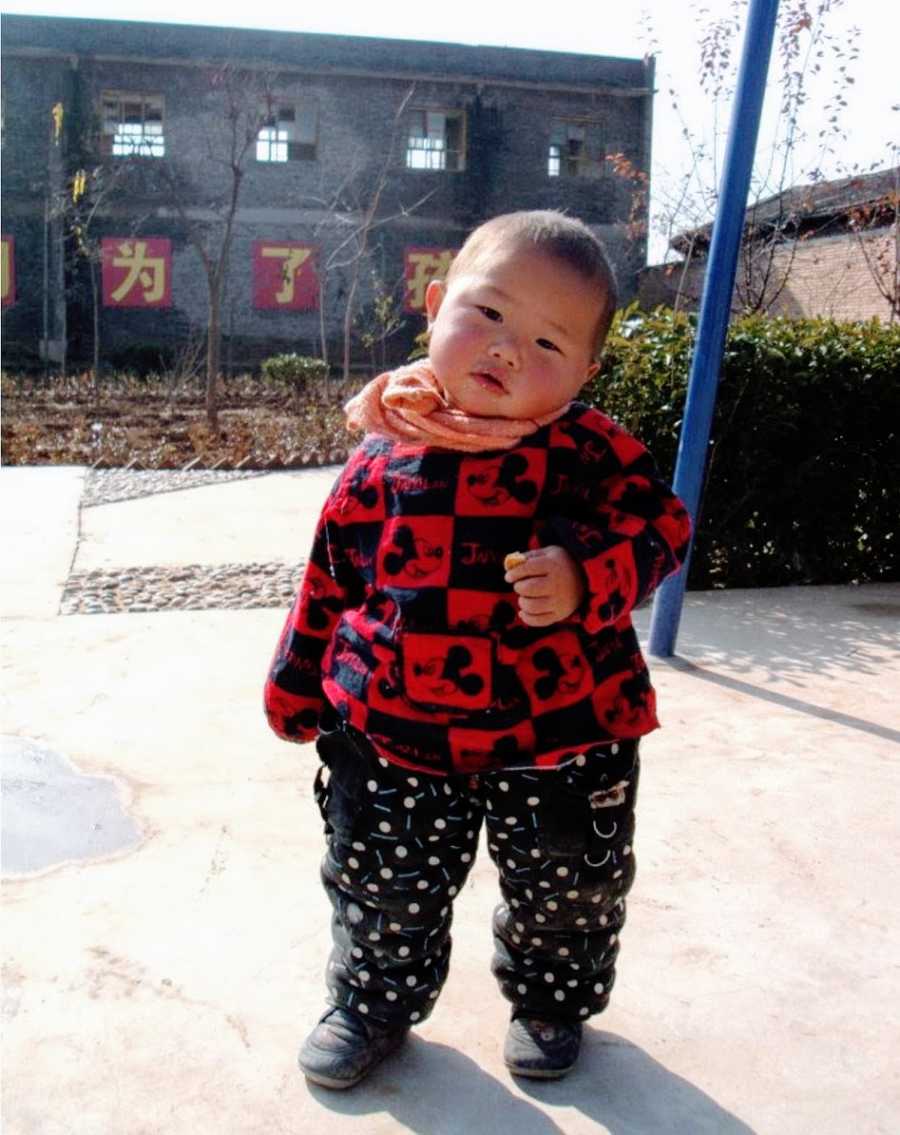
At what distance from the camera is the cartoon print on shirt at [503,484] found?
1.66 meters

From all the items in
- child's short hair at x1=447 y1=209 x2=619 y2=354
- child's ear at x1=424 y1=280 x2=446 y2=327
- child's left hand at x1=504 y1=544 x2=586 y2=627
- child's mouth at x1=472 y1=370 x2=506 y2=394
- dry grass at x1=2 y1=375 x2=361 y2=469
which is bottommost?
dry grass at x1=2 y1=375 x2=361 y2=469

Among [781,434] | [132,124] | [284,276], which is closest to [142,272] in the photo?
[284,276]

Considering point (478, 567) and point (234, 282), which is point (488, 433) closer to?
point (478, 567)

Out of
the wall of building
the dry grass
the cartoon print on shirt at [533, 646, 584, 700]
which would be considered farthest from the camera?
the wall of building

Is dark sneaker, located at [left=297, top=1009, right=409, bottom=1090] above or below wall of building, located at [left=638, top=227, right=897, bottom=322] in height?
below

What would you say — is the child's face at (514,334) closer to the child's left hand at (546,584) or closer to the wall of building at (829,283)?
the child's left hand at (546,584)

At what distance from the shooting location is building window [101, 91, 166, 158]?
22188 mm

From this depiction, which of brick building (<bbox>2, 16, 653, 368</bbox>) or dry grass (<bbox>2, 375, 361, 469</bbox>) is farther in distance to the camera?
brick building (<bbox>2, 16, 653, 368</bbox>)

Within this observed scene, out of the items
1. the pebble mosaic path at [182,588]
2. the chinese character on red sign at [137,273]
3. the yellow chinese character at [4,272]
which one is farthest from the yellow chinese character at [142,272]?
the pebble mosaic path at [182,588]

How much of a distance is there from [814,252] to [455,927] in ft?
54.3

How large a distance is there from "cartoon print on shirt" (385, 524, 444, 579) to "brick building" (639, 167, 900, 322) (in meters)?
4.82

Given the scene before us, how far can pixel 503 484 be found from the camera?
5.46 feet

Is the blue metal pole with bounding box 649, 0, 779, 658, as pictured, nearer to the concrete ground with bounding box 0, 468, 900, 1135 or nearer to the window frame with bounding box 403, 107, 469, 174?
the concrete ground with bounding box 0, 468, 900, 1135

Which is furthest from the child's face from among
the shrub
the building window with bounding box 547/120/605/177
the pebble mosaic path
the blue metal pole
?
the building window with bounding box 547/120/605/177
